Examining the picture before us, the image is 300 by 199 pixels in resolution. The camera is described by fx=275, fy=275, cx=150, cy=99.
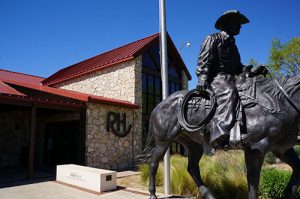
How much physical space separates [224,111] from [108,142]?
384 inches

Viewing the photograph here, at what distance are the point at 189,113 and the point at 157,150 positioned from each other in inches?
33.9

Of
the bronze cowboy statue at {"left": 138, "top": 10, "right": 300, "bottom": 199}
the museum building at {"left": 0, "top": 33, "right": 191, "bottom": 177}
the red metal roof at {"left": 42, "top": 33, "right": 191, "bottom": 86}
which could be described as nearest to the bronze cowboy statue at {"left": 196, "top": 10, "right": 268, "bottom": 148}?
the bronze cowboy statue at {"left": 138, "top": 10, "right": 300, "bottom": 199}

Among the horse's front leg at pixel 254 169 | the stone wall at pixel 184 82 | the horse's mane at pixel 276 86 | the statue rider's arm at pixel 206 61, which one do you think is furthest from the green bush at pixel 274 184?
the stone wall at pixel 184 82

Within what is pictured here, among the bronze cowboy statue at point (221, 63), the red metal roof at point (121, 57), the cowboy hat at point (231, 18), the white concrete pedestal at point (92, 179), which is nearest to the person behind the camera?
the bronze cowboy statue at point (221, 63)

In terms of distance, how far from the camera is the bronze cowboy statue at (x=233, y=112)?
337 cm

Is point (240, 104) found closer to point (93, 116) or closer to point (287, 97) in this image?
point (287, 97)

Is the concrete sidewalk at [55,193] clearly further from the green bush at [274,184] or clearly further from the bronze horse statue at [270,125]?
the bronze horse statue at [270,125]

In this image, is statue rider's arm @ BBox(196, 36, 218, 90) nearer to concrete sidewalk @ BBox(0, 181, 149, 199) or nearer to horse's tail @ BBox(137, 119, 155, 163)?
horse's tail @ BBox(137, 119, 155, 163)

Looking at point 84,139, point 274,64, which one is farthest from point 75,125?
point 274,64

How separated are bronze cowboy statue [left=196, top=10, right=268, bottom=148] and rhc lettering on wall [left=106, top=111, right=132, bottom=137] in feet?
30.4

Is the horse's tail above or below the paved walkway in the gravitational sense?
above

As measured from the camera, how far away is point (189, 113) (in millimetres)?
4246

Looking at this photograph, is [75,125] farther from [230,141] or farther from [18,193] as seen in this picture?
[230,141]

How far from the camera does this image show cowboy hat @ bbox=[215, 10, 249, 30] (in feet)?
13.1
